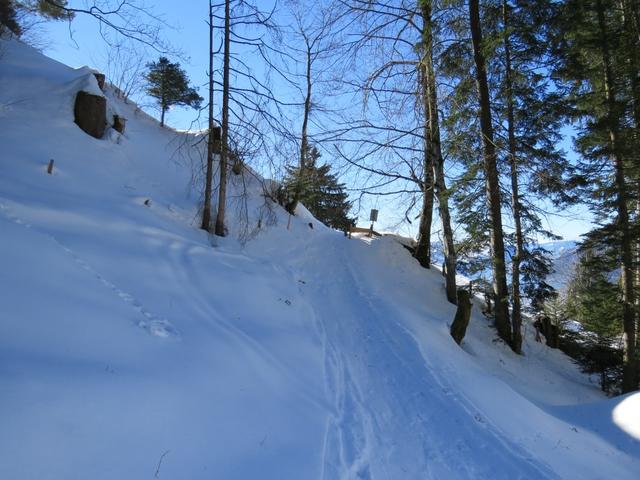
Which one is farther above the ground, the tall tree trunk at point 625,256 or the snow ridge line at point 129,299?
the tall tree trunk at point 625,256

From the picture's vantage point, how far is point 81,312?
12.6 ft

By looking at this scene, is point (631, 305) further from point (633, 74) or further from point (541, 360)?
point (633, 74)

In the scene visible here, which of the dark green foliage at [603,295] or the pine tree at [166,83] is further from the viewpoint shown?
the pine tree at [166,83]

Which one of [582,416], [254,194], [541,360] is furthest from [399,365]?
[254,194]

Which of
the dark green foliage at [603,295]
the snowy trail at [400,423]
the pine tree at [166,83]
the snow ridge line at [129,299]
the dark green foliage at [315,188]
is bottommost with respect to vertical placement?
the snowy trail at [400,423]

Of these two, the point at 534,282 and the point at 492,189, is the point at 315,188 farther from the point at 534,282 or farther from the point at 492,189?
the point at 534,282

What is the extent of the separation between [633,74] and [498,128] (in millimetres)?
3613

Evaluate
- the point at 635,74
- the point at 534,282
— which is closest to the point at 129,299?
the point at 534,282

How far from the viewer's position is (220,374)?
4086mm

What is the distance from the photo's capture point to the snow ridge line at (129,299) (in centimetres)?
435

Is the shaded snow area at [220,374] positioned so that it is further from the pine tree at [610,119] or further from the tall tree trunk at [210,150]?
the pine tree at [610,119]

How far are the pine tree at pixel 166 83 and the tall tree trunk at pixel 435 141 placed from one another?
64.3 ft

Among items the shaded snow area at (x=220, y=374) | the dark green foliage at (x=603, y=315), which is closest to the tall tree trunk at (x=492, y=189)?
the shaded snow area at (x=220, y=374)

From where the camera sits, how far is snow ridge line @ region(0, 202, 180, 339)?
435cm
